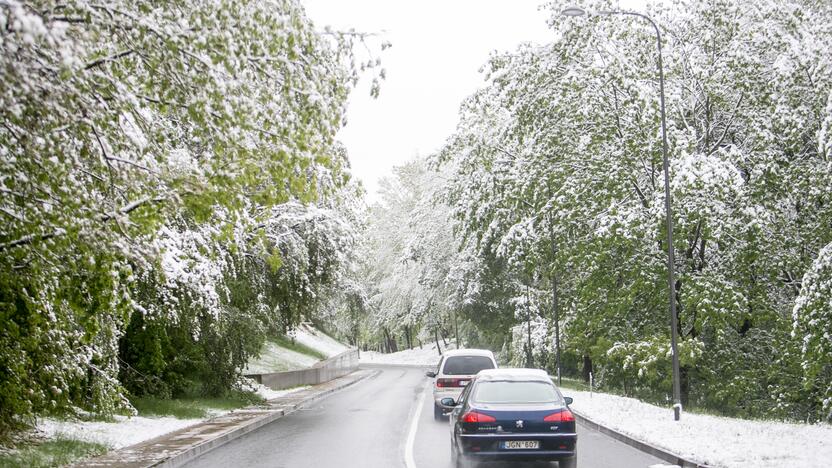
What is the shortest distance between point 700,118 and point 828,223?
683 cm

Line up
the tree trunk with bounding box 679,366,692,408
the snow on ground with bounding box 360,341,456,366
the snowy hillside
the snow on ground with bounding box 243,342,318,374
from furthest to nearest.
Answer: the snow on ground with bounding box 360,341,456,366, the snowy hillside, the snow on ground with bounding box 243,342,318,374, the tree trunk with bounding box 679,366,692,408

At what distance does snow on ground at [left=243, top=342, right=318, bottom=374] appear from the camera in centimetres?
4055

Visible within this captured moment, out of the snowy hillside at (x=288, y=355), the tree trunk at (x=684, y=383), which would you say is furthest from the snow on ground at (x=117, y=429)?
the tree trunk at (x=684, y=383)

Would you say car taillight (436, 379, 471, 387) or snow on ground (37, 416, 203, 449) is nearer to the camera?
snow on ground (37, 416, 203, 449)

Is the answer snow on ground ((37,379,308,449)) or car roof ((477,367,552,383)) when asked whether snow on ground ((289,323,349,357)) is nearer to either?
snow on ground ((37,379,308,449))

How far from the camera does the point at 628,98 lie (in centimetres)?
2575

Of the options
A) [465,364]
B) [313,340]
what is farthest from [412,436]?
[313,340]

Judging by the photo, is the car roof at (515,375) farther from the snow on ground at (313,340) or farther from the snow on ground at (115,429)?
the snow on ground at (313,340)

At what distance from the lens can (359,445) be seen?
1653 cm

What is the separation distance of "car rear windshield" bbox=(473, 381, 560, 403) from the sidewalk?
538cm

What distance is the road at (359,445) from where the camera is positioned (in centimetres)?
1389

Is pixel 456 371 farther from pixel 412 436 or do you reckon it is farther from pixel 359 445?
pixel 359 445

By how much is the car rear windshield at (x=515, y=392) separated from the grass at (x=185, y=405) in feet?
37.7

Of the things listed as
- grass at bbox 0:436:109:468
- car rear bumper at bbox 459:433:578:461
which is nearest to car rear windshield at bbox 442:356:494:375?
grass at bbox 0:436:109:468
